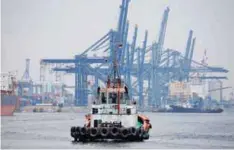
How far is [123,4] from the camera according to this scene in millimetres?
169625

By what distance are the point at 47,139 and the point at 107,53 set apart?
120730mm

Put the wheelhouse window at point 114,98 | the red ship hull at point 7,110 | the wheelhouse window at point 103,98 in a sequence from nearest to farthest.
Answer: the wheelhouse window at point 114,98 < the wheelhouse window at point 103,98 < the red ship hull at point 7,110

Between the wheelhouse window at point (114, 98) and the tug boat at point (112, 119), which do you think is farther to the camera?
the wheelhouse window at point (114, 98)

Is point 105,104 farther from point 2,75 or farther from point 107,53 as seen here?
point 107,53

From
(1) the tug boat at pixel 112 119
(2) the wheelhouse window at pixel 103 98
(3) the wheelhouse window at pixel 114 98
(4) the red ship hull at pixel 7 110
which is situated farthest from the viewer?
(4) the red ship hull at pixel 7 110

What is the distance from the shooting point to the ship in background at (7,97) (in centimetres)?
13900

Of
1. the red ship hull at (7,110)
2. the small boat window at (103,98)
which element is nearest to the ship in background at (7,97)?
the red ship hull at (7,110)

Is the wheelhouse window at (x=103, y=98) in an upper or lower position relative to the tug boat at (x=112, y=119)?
upper

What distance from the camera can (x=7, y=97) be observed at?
142625mm

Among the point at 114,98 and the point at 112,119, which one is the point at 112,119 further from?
the point at 114,98

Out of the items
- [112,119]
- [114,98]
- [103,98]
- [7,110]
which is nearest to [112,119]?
[112,119]

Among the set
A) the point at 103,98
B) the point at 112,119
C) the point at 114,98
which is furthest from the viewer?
the point at 103,98

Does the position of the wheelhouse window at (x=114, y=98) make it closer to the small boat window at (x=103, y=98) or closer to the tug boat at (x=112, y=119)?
the tug boat at (x=112, y=119)

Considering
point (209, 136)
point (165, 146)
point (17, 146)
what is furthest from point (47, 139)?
point (209, 136)
